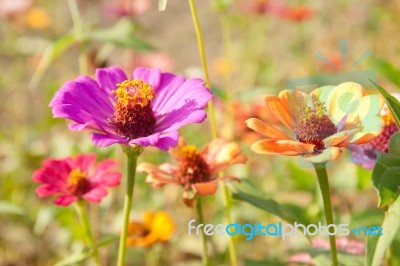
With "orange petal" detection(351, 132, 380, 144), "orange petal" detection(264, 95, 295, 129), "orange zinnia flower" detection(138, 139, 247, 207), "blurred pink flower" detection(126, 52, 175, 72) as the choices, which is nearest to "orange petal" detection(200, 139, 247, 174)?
"orange zinnia flower" detection(138, 139, 247, 207)

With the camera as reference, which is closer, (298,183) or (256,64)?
(298,183)

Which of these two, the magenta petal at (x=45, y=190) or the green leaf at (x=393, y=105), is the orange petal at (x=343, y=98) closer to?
the green leaf at (x=393, y=105)

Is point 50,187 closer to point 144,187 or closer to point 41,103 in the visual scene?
point 144,187

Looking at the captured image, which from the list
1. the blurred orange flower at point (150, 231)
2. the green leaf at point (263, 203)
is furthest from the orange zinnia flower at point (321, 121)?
the blurred orange flower at point (150, 231)

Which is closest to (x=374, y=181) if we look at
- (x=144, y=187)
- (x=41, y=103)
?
(x=144, y=187)

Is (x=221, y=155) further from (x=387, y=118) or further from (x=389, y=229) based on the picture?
(x=389, y=229)

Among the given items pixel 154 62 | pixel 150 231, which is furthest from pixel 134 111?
pixel 154 62
